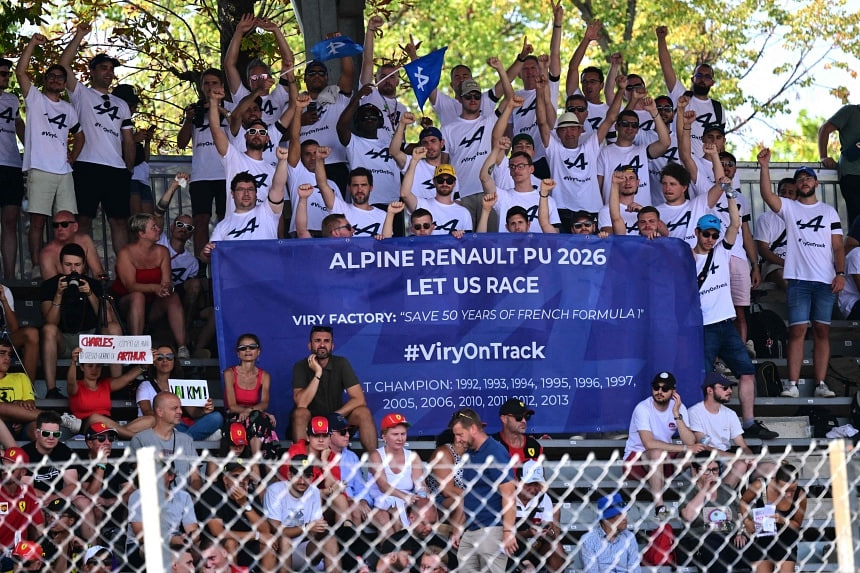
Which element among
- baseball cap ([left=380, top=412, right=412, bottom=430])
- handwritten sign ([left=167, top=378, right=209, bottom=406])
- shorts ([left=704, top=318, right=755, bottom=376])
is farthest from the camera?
shorts ([left=704, top=318, right=755, bottom=376])

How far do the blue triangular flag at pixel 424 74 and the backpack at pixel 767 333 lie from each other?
3.76 m

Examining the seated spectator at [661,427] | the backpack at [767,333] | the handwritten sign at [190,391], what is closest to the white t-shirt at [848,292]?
the backpack at [767,333]

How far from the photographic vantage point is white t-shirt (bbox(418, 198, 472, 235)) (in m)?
12.9

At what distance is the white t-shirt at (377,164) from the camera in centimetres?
1373

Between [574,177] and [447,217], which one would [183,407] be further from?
[574,177]

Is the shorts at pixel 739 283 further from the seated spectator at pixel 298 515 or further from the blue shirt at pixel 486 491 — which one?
the seated spectator at pixel 298 515

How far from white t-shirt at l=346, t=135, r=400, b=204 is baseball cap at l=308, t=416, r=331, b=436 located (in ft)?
12.3

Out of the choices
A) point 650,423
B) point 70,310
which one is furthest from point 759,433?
point 70,310

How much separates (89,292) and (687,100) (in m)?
5.92

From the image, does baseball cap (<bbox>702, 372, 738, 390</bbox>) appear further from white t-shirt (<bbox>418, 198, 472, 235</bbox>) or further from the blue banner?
white t-shirt (<bbox>418, 198, 472, 235</bbox>)

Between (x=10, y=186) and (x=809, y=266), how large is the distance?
749cm

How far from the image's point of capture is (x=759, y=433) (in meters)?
12.4

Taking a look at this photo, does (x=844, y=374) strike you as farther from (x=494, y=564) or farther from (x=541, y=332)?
(x=494, y=564)

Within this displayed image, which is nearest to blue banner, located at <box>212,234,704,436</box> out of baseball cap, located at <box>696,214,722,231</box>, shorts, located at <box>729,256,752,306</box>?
baseball cap, located at <box>696,214,722,231</box>
